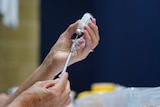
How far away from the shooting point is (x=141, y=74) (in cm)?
139

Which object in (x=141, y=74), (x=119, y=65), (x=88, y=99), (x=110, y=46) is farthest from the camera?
(x=110, y=46)

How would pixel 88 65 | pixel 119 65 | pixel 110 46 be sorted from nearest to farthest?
pixel 119 65
pixel 110 46
pixel 88 65

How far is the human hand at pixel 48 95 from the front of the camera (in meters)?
0.76

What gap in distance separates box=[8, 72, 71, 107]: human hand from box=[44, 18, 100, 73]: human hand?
6.1 inches

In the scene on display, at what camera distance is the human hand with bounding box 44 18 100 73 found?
0.94 metres

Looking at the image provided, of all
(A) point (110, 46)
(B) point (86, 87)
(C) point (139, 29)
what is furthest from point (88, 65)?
(C) point (139, 29)

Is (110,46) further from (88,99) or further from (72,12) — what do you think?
(88,99)

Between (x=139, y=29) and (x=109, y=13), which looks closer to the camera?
(x=139, y=29)

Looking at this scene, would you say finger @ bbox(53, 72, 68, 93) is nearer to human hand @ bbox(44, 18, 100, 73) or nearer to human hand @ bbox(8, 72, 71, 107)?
human hand @ bbox(8, 72, 71, 107)

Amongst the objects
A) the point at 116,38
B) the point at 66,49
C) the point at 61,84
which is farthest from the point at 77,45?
the point at 116,38

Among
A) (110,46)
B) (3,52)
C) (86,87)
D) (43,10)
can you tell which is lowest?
(86,87)

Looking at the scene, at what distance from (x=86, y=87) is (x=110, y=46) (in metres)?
0.40

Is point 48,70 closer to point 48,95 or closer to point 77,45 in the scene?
point 77,45

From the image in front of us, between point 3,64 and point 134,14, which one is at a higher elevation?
point 134,14
